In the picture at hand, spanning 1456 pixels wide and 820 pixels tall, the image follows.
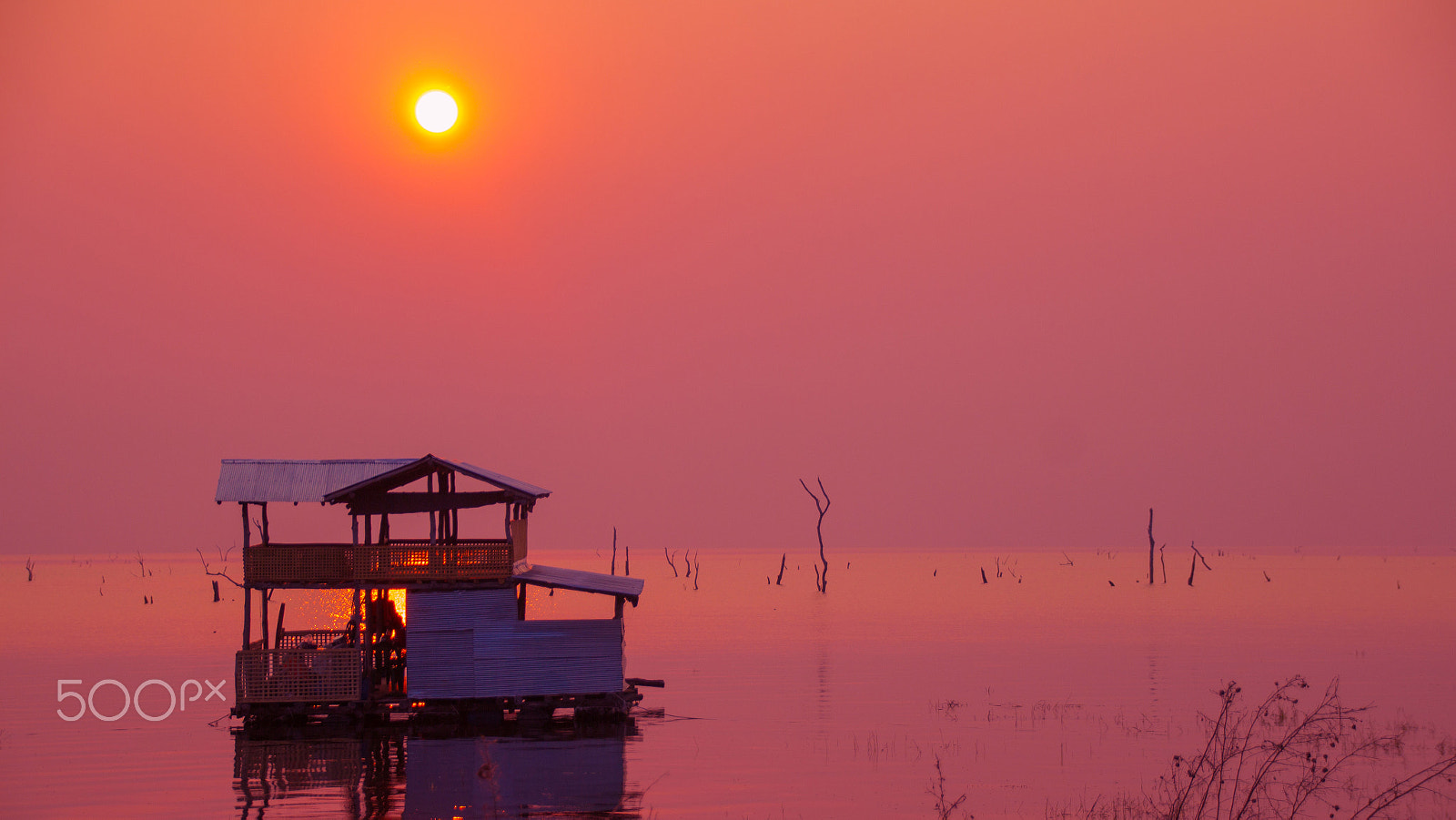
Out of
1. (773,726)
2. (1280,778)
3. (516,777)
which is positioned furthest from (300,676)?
(1280,778)

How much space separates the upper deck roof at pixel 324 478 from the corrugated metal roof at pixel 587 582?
2.49m

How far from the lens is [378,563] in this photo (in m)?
37.8

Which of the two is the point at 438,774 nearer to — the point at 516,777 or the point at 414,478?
the point at 516,777

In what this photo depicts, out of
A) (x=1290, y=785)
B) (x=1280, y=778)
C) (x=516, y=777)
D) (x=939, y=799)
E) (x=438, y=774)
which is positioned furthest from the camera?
(x=438, y=774)

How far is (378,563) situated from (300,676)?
3812 mm

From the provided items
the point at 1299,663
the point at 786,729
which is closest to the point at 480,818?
the point at 786,729

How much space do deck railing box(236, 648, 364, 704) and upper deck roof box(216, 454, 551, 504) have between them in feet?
14.2

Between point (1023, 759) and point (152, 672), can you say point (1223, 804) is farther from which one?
point (152, 672)

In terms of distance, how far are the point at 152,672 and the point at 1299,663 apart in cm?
4789

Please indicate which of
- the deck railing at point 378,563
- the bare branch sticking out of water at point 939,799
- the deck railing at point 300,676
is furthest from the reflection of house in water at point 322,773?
the bare branch sticking out of water at point 939,799

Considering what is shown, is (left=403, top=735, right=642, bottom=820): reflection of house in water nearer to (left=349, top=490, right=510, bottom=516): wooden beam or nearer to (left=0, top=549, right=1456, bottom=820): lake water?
(left=0, top=549, right=1456, bottom=820): lake water

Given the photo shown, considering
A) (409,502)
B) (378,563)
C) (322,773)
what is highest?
(409,502)

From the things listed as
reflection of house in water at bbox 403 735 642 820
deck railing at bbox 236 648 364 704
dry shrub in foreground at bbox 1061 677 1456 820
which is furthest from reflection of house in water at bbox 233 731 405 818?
dry shrub in foreground at bbox 1061 677 1456 820

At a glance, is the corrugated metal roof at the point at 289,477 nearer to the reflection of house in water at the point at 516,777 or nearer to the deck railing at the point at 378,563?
the deck railing at the point at 378,563
